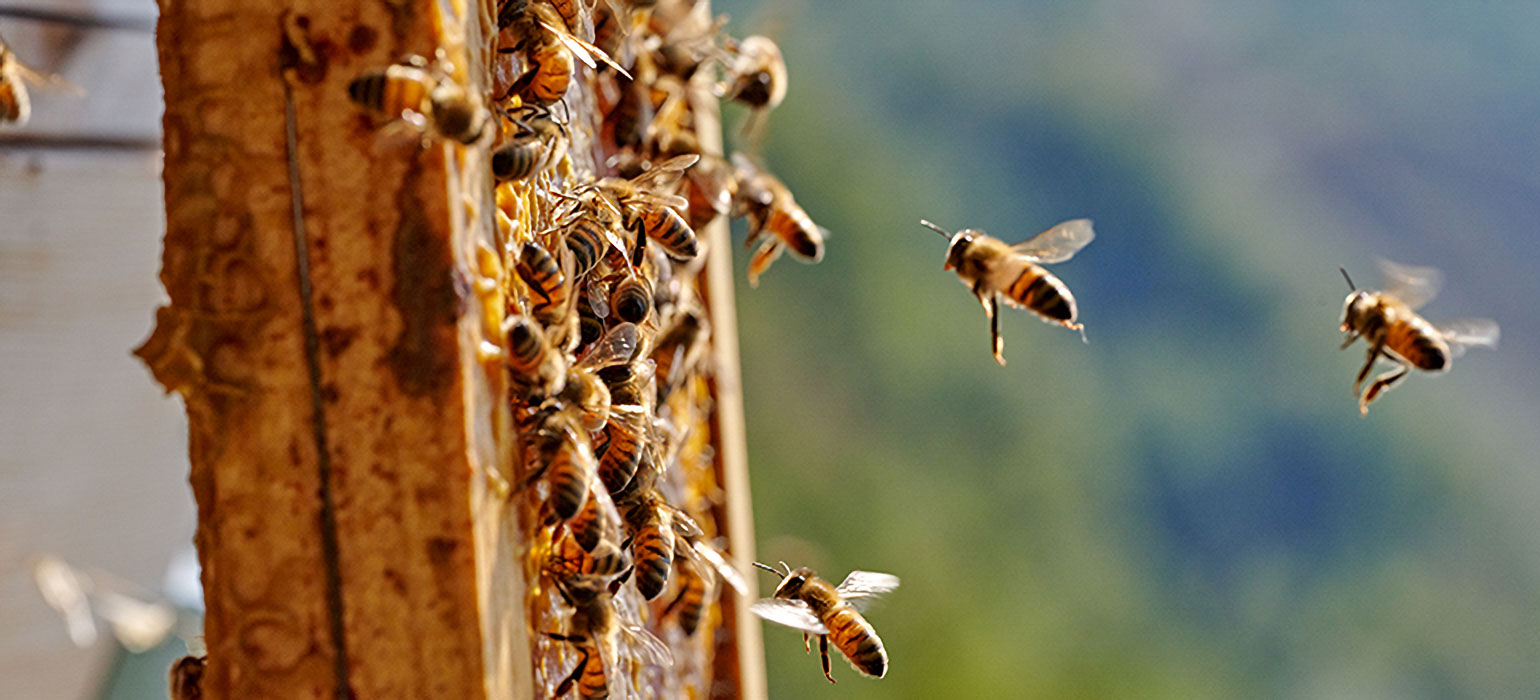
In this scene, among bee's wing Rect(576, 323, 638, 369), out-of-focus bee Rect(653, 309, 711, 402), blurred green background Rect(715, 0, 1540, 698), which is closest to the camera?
bee's wing Rect(576, 323, 638, 369)

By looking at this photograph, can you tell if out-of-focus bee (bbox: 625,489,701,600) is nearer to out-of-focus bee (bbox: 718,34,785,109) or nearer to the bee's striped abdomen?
the bee's striped abdomen

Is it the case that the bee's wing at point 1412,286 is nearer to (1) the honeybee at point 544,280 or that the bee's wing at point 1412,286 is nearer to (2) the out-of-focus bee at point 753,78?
(2) the out-of-focus bee at point 753,78

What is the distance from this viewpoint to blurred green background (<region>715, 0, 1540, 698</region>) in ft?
17.5

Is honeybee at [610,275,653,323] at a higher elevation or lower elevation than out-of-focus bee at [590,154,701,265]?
lower

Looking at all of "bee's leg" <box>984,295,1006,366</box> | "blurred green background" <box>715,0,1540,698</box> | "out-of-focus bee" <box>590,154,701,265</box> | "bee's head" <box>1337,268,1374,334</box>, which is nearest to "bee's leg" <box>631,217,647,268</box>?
"out-of-focus bee" <box>590,154,701,265</box>

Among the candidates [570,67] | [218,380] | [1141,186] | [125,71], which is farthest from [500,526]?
[1141,186]

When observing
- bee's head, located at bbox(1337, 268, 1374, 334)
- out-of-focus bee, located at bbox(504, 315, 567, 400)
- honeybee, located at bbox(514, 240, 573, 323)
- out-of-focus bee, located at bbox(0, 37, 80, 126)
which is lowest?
out-of-focus bee, located at bbox(504, 315, 567, 400)

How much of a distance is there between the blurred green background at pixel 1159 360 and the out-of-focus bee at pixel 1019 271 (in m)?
3.68

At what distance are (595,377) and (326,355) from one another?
13.4 inches

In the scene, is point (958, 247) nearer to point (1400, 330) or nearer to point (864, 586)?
point (864, 586)

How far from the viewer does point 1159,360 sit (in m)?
5.67

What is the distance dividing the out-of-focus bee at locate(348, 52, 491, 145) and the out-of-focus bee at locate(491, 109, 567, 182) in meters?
0.11

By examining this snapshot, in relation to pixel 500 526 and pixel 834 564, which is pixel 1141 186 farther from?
pixel 500 526

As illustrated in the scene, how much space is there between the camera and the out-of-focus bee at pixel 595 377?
111cm
